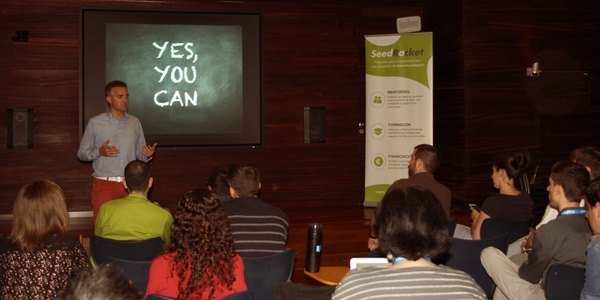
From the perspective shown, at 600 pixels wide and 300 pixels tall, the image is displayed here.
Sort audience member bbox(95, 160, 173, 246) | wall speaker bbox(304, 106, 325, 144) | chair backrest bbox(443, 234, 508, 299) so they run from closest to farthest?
chair backrest bbox(443, 234, 508, 299) < audience member bbox(95, 160, 173, 246) < wall speaker bbox(304, 106, 325, 144)

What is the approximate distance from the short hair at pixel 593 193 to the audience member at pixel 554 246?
31 centimetres

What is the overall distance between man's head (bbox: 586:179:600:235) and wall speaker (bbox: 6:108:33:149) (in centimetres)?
693

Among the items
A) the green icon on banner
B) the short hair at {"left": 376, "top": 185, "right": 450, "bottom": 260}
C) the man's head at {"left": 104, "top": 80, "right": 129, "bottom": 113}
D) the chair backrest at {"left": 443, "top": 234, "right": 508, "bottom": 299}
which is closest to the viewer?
the short hair at {"left": 376, "top": 185, "right": 450, "bottom": 260}

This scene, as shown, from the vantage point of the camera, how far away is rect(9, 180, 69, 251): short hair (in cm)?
348

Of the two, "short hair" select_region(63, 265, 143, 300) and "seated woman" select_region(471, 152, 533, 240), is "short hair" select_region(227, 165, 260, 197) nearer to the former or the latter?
Result: "seated woman" select_region(471, 152, 533, 240)

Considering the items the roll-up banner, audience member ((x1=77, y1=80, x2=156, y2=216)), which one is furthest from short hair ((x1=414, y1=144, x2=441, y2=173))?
the roll-up banner

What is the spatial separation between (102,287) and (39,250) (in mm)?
1912

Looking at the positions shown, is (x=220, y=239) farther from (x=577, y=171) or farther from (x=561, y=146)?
(x=561, y=146)

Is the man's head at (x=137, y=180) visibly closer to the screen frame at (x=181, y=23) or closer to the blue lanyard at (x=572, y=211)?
the blue lanyard at (x=572, y=211)

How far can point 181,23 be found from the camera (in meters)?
9.34

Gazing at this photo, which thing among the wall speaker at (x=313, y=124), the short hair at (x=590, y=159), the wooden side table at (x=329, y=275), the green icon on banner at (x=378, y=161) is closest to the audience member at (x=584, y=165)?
the short hair at (x=590, y=159)

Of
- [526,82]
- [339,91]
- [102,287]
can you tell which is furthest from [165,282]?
[526,82]

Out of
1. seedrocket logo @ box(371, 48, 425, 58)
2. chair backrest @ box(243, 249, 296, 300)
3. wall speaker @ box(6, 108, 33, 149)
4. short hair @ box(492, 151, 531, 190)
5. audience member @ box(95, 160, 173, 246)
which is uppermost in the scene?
seedrocket logo @ box(371, 48, 425, 58)

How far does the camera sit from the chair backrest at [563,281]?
363 cm
